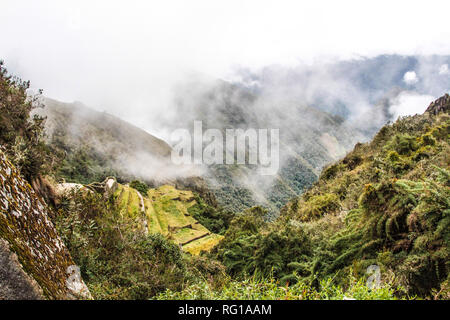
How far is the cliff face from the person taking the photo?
390 cm

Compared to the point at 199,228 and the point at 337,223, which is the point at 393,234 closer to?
the point at 337,223

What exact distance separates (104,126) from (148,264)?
20168cm

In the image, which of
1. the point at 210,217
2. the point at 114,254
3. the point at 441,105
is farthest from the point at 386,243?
the point at 210,217

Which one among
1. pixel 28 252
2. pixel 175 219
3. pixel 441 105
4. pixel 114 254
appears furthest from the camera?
pixel 175 219

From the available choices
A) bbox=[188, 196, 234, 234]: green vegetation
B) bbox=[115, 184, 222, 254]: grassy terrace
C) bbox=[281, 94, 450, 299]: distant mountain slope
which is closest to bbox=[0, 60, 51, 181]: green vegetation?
bbox=[281, 94, 450, 299]: distant mountain slope

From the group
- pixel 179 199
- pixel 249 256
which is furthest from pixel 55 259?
pixel 179 199

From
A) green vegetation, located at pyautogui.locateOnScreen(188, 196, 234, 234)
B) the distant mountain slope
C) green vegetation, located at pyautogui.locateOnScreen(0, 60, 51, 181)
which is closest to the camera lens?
the distant mountain slope

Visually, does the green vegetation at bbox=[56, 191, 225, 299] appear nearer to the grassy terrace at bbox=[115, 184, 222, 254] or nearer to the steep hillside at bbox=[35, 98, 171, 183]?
the grassy terrace at bbox=[115, 184, 222, 254]

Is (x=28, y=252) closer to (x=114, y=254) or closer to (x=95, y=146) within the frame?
(x=114, y=254)

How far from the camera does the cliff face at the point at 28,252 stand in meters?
3.90

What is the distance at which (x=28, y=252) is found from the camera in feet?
14.4

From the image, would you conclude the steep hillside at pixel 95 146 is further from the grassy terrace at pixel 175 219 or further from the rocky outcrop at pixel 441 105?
the rocky outcrop at pixel 441 105

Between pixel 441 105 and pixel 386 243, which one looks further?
pixel 441 105

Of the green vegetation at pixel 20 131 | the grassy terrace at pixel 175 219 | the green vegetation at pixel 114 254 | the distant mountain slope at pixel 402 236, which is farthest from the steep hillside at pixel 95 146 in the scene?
the distant mountain slope at pixel 402 236
